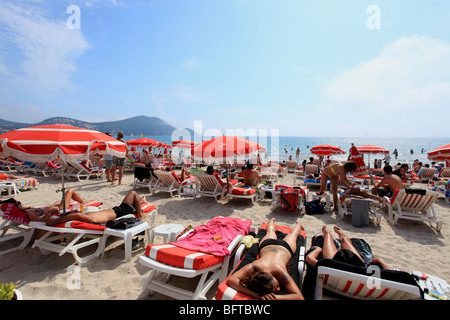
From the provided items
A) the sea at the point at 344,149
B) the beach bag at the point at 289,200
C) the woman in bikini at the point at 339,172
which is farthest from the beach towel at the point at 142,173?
the woman in bikini at the point at 339,172

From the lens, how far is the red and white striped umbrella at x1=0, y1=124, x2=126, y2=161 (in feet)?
9.30

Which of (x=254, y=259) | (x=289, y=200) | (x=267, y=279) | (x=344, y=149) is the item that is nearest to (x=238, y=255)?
(x=254, y=259)

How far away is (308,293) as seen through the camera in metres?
2.22

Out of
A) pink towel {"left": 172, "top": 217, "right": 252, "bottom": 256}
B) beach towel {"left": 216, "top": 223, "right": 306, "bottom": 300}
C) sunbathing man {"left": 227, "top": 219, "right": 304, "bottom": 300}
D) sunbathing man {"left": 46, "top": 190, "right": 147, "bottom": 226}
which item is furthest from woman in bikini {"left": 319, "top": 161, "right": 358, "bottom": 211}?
sunbathing man {"left": 46, "top": 190, "right": 147, "bottom": 226}

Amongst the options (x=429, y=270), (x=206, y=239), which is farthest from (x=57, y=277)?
(x=429, y=270)

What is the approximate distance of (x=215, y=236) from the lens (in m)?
3.07

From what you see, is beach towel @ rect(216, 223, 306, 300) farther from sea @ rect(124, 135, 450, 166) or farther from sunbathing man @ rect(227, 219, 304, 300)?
sea @ rect(124, 135, 450, 166)

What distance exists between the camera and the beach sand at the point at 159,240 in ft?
8.54

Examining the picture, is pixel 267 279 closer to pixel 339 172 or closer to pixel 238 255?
pixel 238 255

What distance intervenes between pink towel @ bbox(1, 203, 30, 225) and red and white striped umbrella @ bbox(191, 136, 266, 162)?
3.37m

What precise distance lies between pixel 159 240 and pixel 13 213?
220cm

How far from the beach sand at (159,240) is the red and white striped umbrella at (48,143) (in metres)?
1.53
